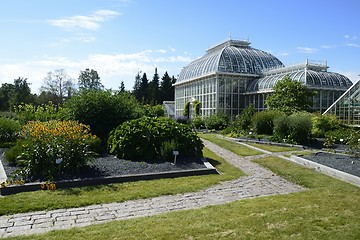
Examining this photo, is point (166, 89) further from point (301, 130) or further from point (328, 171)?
point (328, 171)

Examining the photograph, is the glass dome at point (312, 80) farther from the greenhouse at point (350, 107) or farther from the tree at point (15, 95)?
the tree at point (15, 95)

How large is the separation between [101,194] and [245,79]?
32.2 m

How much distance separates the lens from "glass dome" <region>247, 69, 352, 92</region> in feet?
98.5

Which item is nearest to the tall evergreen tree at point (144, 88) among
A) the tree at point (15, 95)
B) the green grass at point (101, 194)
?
the tree at point (15, 95)

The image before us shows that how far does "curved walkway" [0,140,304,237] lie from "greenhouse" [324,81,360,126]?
1625 cm

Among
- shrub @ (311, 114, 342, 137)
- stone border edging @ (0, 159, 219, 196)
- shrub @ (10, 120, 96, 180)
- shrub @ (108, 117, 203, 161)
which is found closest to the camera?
stone border edging @ (0, 159, 219, 196)

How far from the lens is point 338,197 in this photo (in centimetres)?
664

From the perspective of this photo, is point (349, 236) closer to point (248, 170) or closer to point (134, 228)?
point (134, 228)

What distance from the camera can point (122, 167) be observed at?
9.31 meters

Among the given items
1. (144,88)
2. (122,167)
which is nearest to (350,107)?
(122,167)

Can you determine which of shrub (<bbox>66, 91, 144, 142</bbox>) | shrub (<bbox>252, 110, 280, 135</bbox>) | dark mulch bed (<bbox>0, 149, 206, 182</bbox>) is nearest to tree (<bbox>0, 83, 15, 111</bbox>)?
shrub (<bbox>66, 91, 144, 142</bbox>)

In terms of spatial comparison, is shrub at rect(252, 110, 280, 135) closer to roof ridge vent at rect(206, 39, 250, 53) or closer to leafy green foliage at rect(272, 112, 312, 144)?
leafy green foliage at rect(272, 112, 312, 144)

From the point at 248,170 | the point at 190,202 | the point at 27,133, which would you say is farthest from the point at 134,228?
the point at 27,133

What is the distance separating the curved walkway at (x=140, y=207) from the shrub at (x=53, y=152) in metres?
2.28
